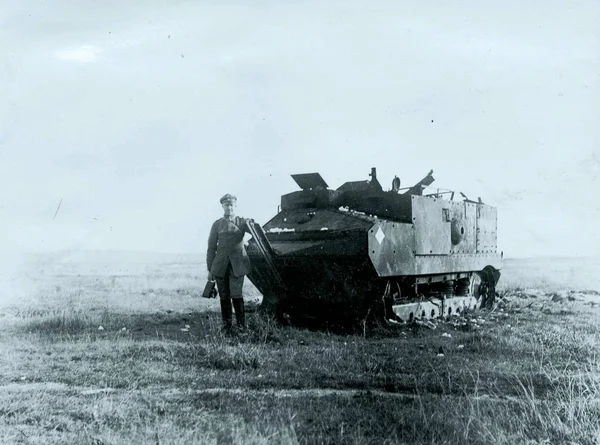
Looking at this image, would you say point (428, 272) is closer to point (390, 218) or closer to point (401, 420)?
point (390, 218)

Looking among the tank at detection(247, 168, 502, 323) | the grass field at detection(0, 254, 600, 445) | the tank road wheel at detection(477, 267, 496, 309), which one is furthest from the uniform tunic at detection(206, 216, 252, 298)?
the tank road wheel at detection(477, 267, 496, 309)

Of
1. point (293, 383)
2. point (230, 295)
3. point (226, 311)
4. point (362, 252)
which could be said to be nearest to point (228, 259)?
point (230, 295)

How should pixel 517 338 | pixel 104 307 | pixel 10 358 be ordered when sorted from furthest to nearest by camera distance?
pixel 104 307
pixel 517 338
pixel 10 358

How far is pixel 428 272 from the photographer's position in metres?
10.1

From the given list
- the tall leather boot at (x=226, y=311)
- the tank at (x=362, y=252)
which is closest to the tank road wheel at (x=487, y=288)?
the tank at (x=362, y=252)

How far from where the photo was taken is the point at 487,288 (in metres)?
13.4

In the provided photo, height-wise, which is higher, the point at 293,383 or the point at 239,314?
the point at 239,314

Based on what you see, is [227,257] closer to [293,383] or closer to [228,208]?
[228,208]

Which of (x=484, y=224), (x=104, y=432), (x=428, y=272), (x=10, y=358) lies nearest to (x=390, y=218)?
(x=428, y=272)

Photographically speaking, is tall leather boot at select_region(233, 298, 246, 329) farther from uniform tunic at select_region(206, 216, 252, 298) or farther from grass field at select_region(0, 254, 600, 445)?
grass field at select_region(0, 254, 600, 445)

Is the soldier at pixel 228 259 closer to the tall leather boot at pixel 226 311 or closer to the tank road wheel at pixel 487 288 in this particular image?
the tall leather boot at pixel 226 311

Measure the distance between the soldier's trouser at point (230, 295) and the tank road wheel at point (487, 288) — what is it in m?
6.79

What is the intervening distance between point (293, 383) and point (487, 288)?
351 inches

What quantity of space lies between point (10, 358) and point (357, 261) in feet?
15.1
